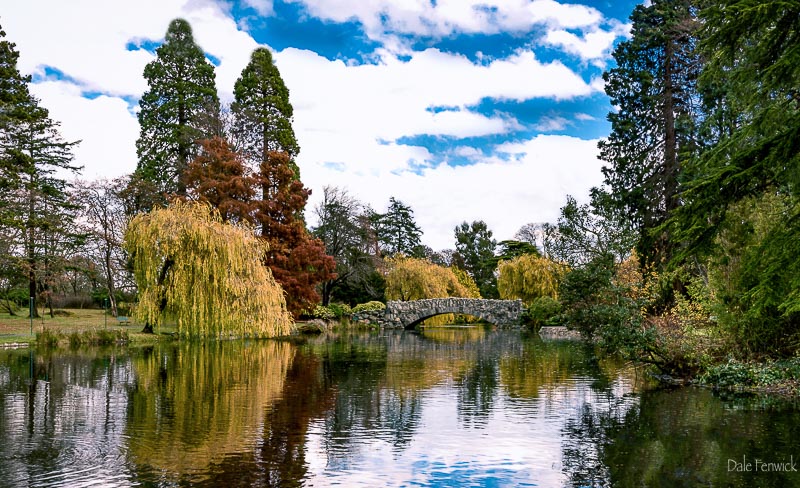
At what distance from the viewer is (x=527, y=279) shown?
5019cm

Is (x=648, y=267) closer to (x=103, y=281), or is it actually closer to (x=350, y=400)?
(x=350, y=400)

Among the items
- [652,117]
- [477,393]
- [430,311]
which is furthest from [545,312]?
[477,393]

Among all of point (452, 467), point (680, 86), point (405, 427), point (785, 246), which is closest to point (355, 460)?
point (452, 467)

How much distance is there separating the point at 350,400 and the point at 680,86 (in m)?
21.5

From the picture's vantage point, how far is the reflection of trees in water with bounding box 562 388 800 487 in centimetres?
731

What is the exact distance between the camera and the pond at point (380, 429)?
7520 millimetres

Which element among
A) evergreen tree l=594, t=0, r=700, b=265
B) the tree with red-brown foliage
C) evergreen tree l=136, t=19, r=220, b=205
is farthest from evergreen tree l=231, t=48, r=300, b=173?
evergreen tree l=594, t=0, r=700, b=265

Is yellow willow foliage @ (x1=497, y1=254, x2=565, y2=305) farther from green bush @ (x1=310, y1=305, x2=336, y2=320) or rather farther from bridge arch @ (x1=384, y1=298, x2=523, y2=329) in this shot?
green bush @ (x1=310, y1=305, x2=336, y2=320)

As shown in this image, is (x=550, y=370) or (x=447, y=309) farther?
(x=447, y=309)

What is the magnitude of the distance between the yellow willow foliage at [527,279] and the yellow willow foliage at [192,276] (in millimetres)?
→ 27408

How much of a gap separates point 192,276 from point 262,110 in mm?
18405

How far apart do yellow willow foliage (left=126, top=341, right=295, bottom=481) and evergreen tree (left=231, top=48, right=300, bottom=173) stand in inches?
829

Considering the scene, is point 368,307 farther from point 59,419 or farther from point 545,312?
point 59,419

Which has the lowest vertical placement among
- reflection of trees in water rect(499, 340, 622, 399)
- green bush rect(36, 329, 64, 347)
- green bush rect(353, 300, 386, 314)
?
reflection of trees in water rect(499, 340, 622, 399)
